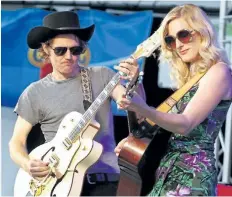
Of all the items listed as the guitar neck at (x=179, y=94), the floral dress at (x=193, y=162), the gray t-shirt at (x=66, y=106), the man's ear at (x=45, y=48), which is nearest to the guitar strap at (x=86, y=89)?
the gray t-shirt at (x=66, y=106)

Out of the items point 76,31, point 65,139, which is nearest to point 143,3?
point 76,31

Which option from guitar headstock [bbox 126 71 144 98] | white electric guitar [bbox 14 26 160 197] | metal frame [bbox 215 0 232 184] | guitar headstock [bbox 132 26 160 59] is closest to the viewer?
guitar headstock [bbox 126 71 144 98]

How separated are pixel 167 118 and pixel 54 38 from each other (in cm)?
119

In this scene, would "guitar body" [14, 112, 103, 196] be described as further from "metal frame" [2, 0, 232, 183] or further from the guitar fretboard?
"metal frame" [2, 0, 232, 183]

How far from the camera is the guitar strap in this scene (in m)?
2.71

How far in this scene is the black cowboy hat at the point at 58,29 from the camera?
289cm

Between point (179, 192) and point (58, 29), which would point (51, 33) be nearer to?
point (58, 29)

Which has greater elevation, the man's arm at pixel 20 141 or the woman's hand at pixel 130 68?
the woman's hand at pixel 130 68

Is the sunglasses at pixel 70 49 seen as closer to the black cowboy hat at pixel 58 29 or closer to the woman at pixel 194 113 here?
the black cowboy hat at pixel 58 29

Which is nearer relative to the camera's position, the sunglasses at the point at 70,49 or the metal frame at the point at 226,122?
the sunglasses at the point at 70,49

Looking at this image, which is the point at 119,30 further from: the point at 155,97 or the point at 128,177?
the point at 128,177

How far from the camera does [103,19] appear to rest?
5.21 metres

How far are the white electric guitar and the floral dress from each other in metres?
0.53

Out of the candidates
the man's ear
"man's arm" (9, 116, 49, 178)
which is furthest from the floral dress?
the man's ear
